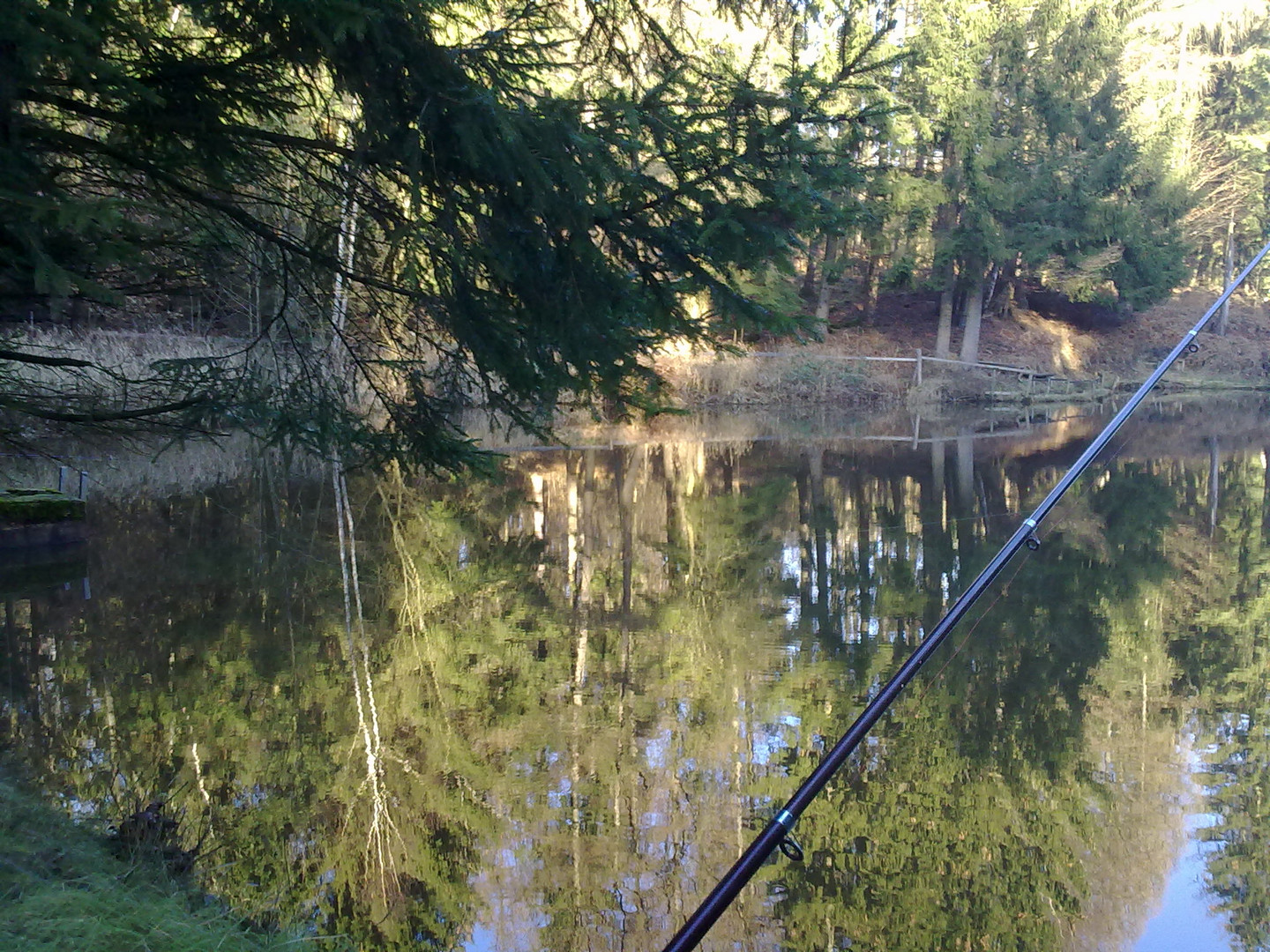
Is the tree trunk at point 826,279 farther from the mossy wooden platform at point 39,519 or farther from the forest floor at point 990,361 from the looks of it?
the mossy wooden platform at point 39,519

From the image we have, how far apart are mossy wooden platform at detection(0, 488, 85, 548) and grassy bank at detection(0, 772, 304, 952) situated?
25.6 feet

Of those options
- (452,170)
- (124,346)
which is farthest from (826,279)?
(452,170)

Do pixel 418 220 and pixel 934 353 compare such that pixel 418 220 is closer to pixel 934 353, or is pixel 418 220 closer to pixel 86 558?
pixel 86 558

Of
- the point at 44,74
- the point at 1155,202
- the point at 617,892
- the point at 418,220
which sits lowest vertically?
the point at 617,892

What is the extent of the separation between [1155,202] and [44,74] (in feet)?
112

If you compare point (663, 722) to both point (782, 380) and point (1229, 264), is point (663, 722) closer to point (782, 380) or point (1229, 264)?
point (782, 380)

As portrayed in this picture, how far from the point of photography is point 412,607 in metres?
9.61

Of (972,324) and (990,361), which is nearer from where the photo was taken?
(972,324)

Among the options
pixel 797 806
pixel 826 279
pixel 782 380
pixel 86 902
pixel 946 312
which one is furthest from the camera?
pixel 946 312

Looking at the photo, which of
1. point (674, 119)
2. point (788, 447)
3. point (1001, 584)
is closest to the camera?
point (674, 119)

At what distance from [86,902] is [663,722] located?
3.94 meters

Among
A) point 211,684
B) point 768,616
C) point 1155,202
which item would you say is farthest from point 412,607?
point 1155,202

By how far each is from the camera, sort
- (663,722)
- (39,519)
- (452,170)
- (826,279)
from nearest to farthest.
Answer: (452,170), (663,722), (39,519), (826,279)

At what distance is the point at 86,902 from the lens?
10.9 ft
